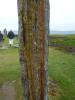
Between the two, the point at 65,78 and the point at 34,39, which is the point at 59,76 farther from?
the point at 34,39

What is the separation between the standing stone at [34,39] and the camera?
4.58m

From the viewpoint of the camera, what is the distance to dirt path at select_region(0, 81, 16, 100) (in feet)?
33.9

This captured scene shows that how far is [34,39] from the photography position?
4.62 meters

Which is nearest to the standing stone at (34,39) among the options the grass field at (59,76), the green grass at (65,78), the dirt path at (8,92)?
the grass field at (59,76)

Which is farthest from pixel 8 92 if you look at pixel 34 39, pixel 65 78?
pixel 34 39

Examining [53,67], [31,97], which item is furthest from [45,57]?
[53,67]

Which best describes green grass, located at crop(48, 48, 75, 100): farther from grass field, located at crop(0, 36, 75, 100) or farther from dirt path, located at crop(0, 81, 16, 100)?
dirt path, located at crop(0, 81, 16, 100)

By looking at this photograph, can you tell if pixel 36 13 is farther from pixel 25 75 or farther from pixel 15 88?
pixel 15 88

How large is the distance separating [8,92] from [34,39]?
6543 mm

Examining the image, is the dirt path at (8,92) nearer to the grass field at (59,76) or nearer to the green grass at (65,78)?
the grass field at (59,76)

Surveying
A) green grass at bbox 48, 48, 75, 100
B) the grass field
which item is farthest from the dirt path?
green grass at bbox 48, 48, 75, 100

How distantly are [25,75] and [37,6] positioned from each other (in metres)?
1.22

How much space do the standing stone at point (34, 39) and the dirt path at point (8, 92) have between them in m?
5.62

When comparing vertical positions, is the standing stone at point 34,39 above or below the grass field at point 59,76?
above
